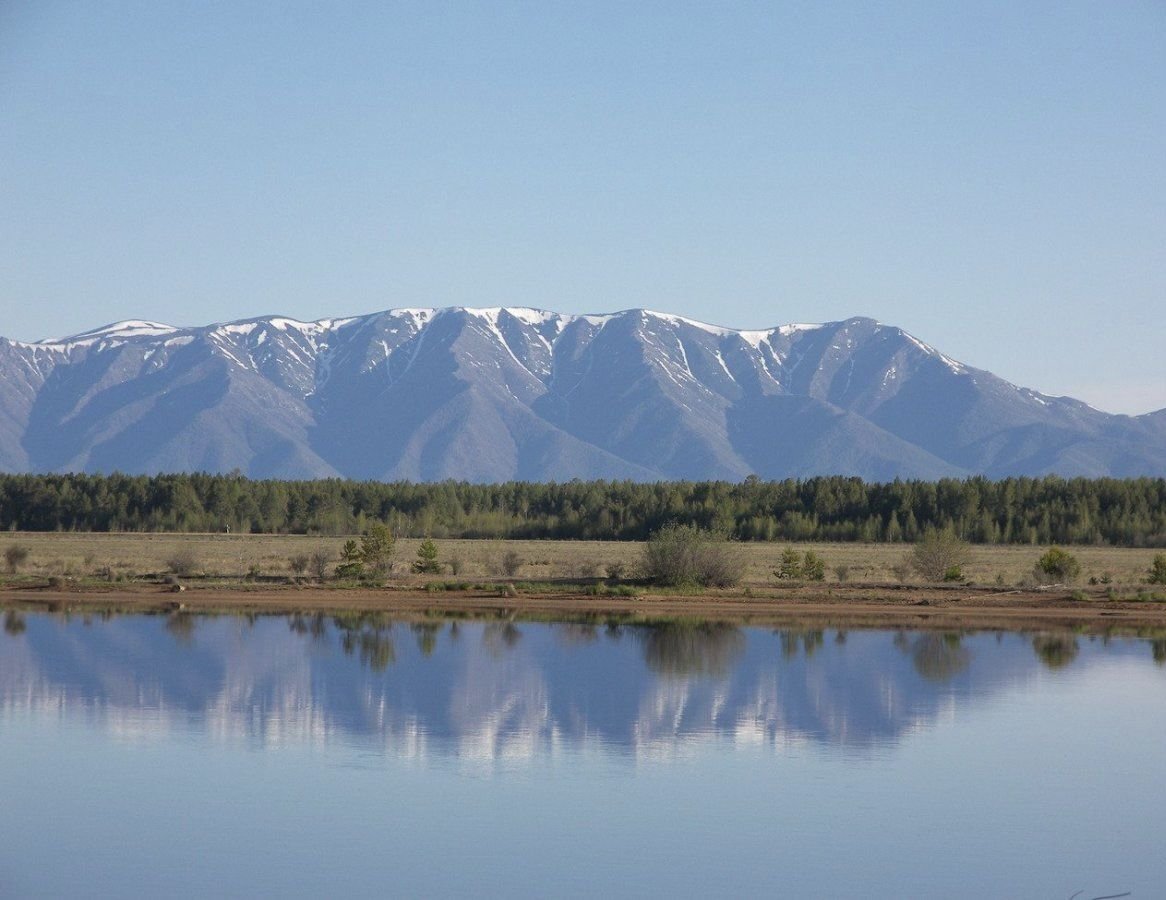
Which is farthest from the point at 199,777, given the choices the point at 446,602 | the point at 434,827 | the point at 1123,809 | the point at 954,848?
the point at 446,602

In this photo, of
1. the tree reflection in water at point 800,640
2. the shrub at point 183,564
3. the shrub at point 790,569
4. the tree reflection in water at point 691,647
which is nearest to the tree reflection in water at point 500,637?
the tree reflection in water at point 691,647

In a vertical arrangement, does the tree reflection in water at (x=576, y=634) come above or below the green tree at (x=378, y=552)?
below

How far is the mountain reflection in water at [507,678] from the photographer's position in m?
25.0

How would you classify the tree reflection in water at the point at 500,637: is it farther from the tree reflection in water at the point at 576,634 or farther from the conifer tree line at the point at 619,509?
the conifer tree line at the point at 619,509

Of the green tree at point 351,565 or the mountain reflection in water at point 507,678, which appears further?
the green tree at point 351,565

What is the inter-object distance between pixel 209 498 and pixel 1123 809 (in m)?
94.8

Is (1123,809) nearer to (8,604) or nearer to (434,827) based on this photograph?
(434,827)

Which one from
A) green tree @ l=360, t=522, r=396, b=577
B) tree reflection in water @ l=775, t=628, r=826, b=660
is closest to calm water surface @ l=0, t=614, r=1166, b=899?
tree reflection in water @ l=775, t=628, r=826, b=660

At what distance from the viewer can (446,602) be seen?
44.9 m

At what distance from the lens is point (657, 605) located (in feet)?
148

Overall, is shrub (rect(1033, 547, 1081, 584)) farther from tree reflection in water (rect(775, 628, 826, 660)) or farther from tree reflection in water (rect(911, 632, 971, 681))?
tree reflection in water (rect(775, 628, 826, 660))

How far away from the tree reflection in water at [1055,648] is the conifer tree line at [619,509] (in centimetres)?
5122

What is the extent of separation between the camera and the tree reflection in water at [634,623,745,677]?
3219cm

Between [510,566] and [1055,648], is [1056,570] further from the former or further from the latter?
[510,566]
